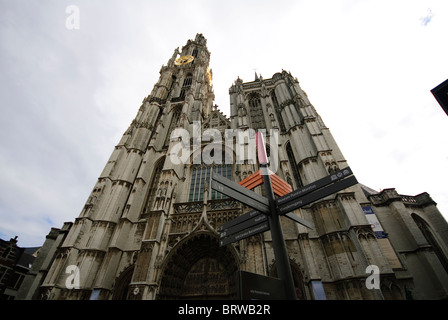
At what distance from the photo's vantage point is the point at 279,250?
2982 millimetres

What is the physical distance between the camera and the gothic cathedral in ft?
32.7

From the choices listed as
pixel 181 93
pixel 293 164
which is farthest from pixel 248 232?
pixel 181 93

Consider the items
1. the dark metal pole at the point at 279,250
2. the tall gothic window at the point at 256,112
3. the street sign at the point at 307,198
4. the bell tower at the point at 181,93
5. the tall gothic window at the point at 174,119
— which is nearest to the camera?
the dark metal pole at the point at 279,250

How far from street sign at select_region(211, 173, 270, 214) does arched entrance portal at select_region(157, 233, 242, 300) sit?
8.49m

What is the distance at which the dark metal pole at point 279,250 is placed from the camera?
2.69m

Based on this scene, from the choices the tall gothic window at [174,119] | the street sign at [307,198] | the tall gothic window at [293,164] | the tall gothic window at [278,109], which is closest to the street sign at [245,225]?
the street sign at [307,198]

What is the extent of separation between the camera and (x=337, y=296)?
375 inches

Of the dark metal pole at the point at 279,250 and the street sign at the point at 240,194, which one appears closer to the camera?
the dark metal pole at the point at 279,250

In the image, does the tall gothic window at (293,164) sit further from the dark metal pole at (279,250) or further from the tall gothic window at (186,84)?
the tall gothic window at (186,84)

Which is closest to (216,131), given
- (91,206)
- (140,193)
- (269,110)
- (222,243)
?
(269,110)

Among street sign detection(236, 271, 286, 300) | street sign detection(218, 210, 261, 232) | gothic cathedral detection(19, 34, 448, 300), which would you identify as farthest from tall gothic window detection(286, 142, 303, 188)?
street sign detection(236, 271, 286, 300)

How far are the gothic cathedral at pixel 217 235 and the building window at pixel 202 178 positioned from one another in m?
0.09
